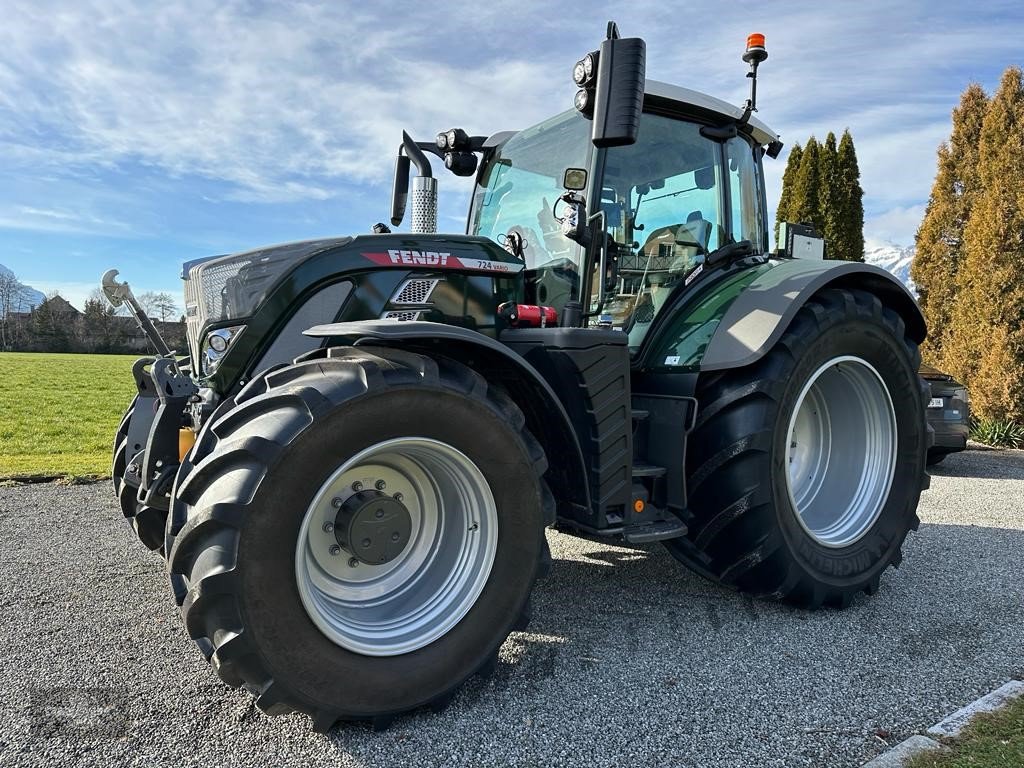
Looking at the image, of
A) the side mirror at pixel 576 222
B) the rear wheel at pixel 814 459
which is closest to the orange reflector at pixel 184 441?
the side mirror at pixel 576 222

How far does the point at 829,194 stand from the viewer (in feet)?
45.7

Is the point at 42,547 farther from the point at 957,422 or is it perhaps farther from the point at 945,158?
the point at 945,158

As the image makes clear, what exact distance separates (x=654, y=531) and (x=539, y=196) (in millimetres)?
1751

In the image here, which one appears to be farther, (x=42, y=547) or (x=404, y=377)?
(x=42, y=547)

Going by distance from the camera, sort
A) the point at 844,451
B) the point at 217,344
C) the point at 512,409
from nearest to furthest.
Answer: the point at 512,409 → the point at 217,344 → the point at 844,451

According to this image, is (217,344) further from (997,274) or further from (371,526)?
(997,274)

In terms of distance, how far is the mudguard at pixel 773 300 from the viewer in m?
3.34

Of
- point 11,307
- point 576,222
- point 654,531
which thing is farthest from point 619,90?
point 11,307

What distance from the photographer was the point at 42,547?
4371mm

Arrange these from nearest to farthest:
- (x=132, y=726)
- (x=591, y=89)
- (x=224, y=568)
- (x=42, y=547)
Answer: (x=224, y=568)
(x=132, y=726)
(x=591, y=89)
(x=42, y=547)

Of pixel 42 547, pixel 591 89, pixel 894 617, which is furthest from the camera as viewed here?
pixel 42 547

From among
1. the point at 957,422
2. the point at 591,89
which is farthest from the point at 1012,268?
the point at 591,89

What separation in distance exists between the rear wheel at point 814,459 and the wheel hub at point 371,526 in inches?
59.1

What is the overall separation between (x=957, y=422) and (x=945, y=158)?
6664 mm
